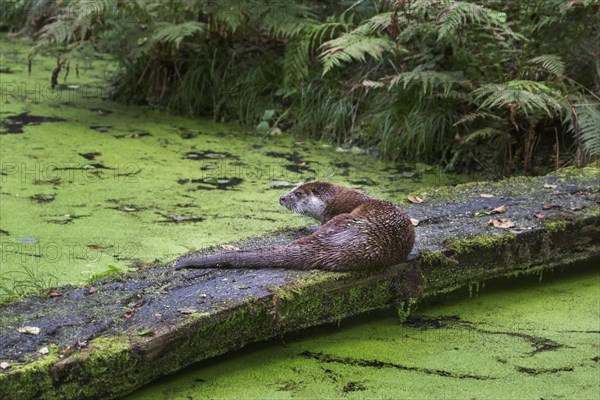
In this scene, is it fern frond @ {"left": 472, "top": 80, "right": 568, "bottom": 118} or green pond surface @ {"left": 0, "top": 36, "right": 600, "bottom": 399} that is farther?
fern frond @ {"left": 472, "top": 80, "right": 568, "bottom": 118}

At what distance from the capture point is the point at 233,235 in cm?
469

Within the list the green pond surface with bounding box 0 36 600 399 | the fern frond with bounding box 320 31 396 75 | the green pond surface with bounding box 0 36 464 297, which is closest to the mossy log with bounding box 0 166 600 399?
the green pond surface with bounding box 0 36 600 399

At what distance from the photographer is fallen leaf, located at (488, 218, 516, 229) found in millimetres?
4199

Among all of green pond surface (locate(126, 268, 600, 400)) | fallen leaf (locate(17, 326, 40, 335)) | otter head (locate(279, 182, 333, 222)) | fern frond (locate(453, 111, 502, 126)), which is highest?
fern frond (locate(453, 111, 502, 126))

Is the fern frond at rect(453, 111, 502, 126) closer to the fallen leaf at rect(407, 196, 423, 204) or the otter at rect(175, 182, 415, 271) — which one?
the fallen leaf at rect(407, 196, 423, 204)

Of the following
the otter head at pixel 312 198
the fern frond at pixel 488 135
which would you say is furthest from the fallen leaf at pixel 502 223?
the fern frond at pixel 488 135

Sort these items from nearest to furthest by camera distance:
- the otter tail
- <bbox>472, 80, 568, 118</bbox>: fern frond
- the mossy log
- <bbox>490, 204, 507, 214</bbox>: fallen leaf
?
the mossy log < the otter tail < <bbox>490, 204, 507, 214</bbox>: fallen leaf < <bbox>472, 80, 568, 118</bbox>: fern frond

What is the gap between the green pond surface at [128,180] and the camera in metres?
4.45

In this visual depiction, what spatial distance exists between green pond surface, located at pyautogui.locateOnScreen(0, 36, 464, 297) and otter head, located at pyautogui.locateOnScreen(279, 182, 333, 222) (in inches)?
12.8

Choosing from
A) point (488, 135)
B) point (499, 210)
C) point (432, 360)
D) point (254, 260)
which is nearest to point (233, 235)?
point (254, 260)

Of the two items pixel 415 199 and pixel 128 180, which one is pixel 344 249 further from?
pixel 128 180

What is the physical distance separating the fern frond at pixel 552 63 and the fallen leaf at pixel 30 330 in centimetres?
384

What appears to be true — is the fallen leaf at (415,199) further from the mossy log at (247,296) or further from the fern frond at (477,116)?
the fern frond at (477,116)

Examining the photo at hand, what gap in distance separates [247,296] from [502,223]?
1.51 m
